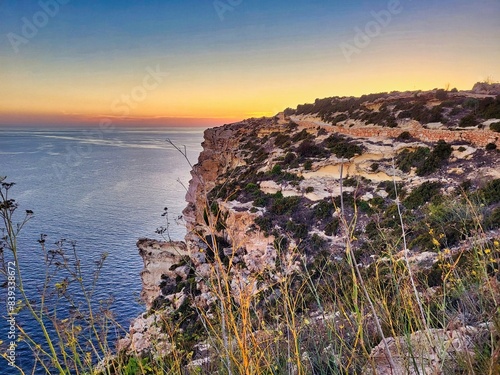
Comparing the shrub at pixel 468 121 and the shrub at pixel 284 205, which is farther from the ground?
the shrub at pixel 468 121

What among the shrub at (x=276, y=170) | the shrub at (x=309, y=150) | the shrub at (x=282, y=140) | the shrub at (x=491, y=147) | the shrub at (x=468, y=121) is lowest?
the shrub at (x=276, y=170)

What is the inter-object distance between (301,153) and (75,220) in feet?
74.0

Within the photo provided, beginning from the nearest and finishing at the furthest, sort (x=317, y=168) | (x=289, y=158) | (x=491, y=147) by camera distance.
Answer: (x=491, y=147), (x=317, y=168), (x=289, y=158)

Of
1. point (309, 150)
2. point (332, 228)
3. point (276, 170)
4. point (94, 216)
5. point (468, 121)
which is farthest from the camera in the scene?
point (94, 216)

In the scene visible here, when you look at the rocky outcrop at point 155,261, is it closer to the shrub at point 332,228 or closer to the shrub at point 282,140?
the shrub at point 332,228

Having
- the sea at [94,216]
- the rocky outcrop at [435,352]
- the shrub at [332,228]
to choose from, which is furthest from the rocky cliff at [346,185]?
the rocky outcrop at [435,352]

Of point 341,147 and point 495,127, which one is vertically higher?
point 495,127

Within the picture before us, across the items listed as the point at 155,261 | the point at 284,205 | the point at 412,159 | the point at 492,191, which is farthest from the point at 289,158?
the point at 492,191

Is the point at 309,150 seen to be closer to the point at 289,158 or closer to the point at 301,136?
the point at 289,158

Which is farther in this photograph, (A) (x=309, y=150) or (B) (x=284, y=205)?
(A) (x=309, y=150)

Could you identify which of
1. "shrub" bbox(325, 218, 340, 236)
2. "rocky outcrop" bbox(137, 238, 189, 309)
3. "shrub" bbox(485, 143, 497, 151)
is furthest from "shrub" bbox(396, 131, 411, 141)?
"rocky outcrop" bbox(137, 238, 189, 309)

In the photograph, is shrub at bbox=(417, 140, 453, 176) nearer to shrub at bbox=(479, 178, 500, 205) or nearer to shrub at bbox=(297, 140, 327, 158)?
shrub at bbox=(479, 178, 500, 205)

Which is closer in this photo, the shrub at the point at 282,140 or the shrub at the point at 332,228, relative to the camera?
the shrub at the point at 332,228

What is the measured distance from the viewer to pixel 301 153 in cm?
2630
